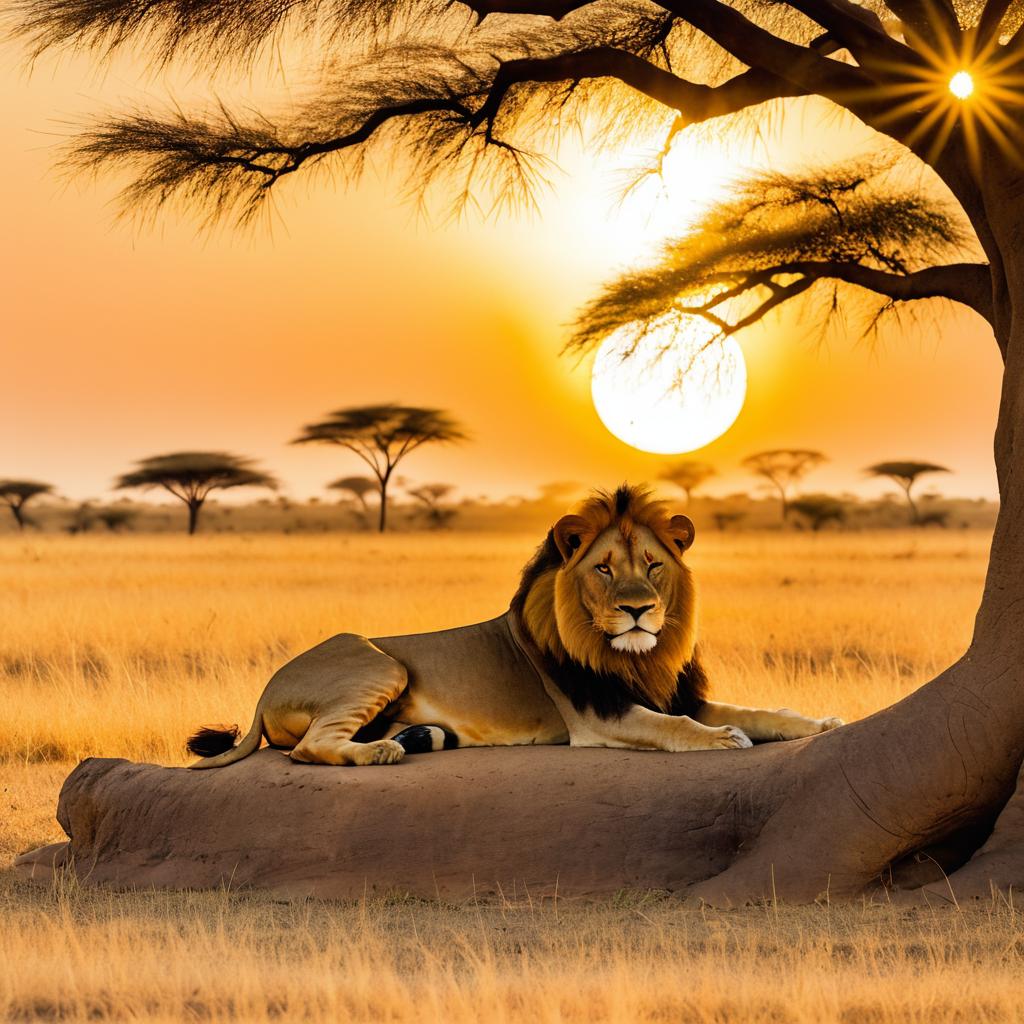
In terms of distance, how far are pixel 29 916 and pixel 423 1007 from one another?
1988mm

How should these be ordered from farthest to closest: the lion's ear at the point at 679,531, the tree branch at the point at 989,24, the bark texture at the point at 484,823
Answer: the tree branch at the point at 989,24
the lion's ear at the point at 679,531
the bark texture at the point at 484,823

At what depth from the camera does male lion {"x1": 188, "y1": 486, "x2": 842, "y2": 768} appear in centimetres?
590

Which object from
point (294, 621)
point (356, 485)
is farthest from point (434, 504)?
point (294, 621)

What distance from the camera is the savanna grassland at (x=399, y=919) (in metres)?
4.05

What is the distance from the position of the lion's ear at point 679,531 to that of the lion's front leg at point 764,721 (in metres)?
0.64

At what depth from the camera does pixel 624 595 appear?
579 centimetres

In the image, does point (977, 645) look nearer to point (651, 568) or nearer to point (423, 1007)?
point (651, 568)

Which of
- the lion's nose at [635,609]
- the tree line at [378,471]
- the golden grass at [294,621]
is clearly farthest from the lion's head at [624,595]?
the tree line at [378,471]

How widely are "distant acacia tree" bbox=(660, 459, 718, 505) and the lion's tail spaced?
35.0m

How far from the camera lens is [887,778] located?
18.1 ft

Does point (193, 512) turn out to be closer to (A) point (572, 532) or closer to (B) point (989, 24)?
(A) point (572, 532)

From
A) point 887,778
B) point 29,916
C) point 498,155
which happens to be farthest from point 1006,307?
point 29,916

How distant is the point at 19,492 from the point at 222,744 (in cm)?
3822

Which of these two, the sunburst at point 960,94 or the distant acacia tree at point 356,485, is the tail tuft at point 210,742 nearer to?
the sunburst at point 960,94
